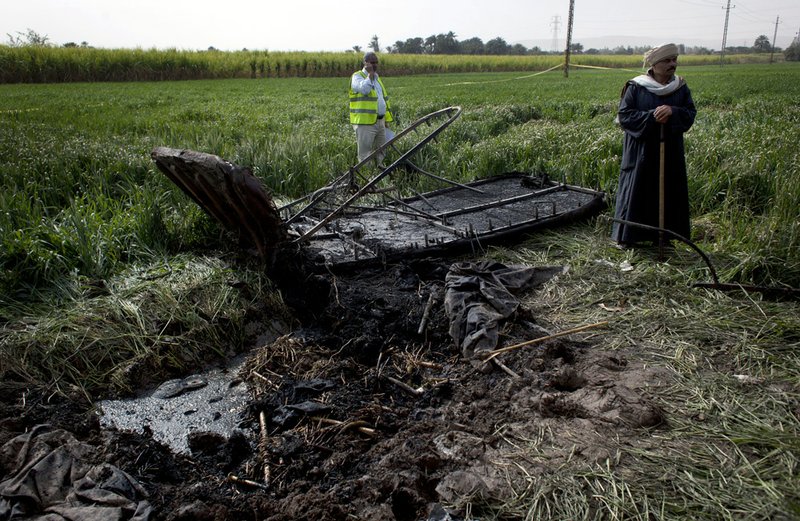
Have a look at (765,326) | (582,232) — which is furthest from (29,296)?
(765,326)

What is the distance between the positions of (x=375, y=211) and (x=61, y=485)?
4.32 meters

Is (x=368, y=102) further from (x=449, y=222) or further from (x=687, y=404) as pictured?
(x=687, y=404)

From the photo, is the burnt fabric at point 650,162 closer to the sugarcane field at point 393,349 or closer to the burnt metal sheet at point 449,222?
the sugarcane field at point 393,349

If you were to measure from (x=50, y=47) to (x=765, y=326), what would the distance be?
3431 centimetres

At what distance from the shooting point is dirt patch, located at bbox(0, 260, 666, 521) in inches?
108

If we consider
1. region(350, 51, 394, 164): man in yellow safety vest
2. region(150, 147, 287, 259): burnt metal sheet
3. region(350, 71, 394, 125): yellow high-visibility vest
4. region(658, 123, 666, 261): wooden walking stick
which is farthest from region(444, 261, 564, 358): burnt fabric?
region(350, 71, 394, 125): yellow high-visibility vest

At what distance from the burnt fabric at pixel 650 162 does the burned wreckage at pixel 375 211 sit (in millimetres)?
804

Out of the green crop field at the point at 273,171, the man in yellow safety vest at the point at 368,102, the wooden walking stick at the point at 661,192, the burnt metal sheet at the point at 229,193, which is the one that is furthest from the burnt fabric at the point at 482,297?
the man in yellow safety vest at the point at 368,102

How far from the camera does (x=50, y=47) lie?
29.1m

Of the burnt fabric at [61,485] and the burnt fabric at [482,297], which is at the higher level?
the burnt fabric at [482,297]

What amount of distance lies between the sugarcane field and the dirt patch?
0.02 m

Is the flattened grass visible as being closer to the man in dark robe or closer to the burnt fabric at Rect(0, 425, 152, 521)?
the man in dark robe

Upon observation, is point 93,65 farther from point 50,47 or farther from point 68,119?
point 68,119

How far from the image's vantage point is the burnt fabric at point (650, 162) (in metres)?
5.11
